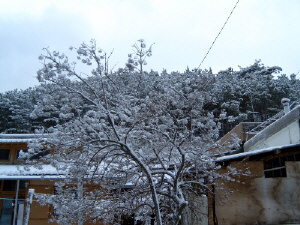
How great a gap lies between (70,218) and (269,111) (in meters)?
21.9

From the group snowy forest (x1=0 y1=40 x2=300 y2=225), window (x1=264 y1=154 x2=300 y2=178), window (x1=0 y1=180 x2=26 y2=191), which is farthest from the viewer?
window (x1=0 y1=180 x2=26 y2=191)

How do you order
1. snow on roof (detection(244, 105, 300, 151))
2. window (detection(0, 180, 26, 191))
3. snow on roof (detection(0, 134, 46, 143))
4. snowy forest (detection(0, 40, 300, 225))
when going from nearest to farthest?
snowy forest (detection(0, 40, 300, 225))
snow on roof (detection(244, 105, 300, 151))
window (detection(0, 180, 26, 191))
snow on roof (detection(0, 134, 46, 143))

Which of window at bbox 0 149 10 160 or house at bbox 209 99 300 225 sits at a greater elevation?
window at bbox 0 149 10 160

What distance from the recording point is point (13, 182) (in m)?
17.1

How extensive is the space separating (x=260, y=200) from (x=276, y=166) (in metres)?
0.99

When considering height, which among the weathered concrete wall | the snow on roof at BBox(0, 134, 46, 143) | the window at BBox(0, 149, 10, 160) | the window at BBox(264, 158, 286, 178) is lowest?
the weathered concrete wall

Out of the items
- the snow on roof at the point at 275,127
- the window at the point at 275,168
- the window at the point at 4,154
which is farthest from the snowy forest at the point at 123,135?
the window at the point at 4,154

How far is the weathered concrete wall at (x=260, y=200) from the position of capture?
7414 mm

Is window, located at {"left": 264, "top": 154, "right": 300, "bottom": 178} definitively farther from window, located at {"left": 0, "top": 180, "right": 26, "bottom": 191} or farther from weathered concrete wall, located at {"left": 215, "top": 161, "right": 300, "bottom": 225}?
window, located at {"left": 0, "top": 180, "right": 26, "bottom": 191}

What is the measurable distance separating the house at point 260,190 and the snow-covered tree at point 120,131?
68 centimetres

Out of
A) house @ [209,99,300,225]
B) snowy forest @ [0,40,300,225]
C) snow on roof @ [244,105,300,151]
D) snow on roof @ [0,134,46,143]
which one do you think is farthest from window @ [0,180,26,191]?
house @ [209,99,300,225]

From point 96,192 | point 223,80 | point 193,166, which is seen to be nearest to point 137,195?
point 96,192

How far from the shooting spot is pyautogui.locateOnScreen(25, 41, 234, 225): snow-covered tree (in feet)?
19.8

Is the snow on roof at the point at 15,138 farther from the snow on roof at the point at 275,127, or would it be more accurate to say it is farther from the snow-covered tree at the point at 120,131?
the snow on roof at the point at 275,127
